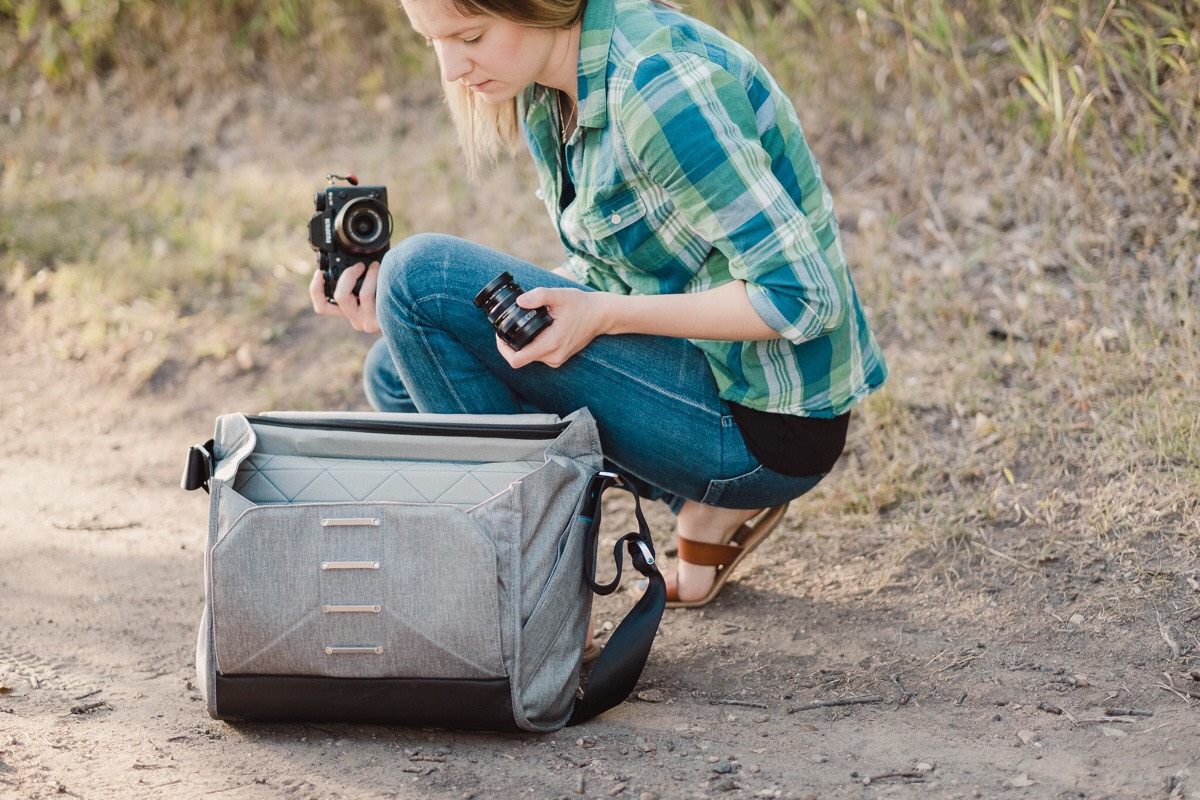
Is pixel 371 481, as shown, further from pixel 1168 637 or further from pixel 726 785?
pixel 1168 637

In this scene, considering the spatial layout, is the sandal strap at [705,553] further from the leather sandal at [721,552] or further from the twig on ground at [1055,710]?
the twig on ground at [1055,710]

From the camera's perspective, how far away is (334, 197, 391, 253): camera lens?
89.4 inches

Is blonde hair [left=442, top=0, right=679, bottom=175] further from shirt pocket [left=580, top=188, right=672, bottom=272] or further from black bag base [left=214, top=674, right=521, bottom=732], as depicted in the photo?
black bag base [left=214, top=674, right=521, bottom=732]

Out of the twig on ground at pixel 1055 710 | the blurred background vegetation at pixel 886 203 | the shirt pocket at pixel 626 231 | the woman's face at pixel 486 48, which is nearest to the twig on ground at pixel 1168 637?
the blurred background vegetation at pixel 886 203

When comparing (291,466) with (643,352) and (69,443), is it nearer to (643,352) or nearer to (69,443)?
(643,352)

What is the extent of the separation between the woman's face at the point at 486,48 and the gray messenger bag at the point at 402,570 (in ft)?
1.92

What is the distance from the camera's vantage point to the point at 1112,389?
8.99 ft

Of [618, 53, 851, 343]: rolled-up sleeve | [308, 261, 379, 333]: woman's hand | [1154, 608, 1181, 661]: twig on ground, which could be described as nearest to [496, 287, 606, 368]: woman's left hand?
[618, 53, 851, 343]: rolled-up sleeve

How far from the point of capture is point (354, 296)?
2338 millimetres

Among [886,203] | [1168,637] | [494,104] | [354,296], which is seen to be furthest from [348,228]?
[886,203]

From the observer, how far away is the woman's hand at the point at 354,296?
7.54 feet

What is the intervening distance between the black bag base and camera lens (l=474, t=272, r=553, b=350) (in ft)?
1.82

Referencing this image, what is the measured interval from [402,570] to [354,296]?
775 mm

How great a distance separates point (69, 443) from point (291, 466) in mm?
1993
